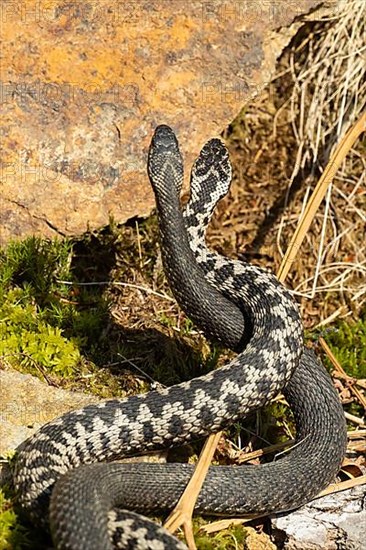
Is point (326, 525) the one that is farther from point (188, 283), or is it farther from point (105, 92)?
point (105, 92)

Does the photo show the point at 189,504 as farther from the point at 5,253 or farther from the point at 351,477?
the point at 5,253

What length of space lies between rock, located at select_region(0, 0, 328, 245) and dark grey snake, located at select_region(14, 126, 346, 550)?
0.82 metres

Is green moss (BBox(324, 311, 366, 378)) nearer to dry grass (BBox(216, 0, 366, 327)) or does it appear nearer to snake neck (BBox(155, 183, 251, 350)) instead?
dry grass (BBox(216, 0, 366, 327))

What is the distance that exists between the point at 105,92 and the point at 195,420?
3097 millimetres

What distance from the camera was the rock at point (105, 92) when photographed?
7.62 m

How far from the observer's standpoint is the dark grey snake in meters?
5.24

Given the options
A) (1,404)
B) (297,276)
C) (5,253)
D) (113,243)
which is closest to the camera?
(1,404)

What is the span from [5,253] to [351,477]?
3197mm

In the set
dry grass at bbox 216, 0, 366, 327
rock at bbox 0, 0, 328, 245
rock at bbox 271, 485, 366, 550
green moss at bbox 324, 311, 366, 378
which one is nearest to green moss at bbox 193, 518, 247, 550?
rock at bbox 271, 485, 366, 550

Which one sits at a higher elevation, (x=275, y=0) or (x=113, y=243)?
(x=275, y=0)

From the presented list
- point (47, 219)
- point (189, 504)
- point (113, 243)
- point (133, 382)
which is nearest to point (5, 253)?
point (47, 219)

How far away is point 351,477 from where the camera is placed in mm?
6598

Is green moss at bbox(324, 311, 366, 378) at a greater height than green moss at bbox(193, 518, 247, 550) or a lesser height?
greater

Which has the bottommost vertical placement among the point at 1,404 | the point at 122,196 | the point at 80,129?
the point at 1,404
